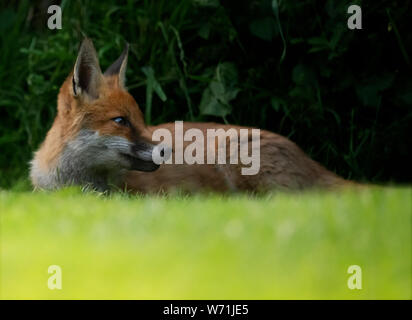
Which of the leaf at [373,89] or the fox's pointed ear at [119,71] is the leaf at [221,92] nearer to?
the leaf at [373,89]

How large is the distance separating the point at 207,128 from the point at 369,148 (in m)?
1.74

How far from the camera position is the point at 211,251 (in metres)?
3.50

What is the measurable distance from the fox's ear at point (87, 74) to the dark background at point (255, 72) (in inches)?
51.5

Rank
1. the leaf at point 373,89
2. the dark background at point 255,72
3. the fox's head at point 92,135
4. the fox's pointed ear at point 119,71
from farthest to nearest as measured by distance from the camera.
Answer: the dark background at point 255,72 < the leaf at point 373,89 < the fox's pointed ear at point 119,71 < the fox's head at point 92,135

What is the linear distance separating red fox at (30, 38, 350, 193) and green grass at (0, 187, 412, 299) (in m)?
1.48

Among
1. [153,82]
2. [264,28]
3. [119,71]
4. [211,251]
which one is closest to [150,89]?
[153,82]

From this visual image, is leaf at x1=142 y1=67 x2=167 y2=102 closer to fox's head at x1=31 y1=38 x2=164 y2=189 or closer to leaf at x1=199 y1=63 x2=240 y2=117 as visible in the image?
leaf at x1=199 y1=63 x2=240 y2=117

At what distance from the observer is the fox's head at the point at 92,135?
5914 mm

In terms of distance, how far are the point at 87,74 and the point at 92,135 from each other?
20.6 inches

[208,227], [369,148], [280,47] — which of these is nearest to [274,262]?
[208,227]

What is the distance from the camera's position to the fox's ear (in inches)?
237

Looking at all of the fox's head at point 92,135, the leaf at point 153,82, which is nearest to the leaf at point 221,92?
the leaf at point 153,82

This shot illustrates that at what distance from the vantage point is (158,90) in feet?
25.4
